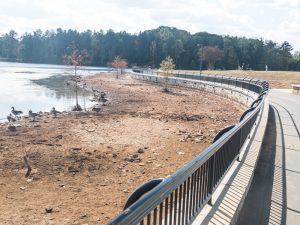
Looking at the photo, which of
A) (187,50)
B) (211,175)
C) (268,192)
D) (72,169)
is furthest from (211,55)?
(211,175)

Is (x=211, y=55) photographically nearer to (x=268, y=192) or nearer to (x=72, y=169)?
(x=72, y=169)

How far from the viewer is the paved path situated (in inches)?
232

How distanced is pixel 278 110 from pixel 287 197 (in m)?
14.8

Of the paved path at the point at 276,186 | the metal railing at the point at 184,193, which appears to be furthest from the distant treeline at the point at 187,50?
the metal railing at the point at 184,193

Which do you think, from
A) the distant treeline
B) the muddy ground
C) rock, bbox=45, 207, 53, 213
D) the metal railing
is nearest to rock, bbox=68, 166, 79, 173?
the muddy ground

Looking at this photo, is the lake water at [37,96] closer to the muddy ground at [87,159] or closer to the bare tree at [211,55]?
the muddy ground at [87,159]

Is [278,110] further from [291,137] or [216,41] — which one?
[216,41]

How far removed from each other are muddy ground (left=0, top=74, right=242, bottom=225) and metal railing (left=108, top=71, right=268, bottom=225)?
3.26 meters

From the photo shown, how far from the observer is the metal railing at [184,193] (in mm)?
2674

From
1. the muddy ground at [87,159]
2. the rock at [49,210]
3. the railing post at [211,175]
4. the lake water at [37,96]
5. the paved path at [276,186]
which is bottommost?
the lake water at [37,96]

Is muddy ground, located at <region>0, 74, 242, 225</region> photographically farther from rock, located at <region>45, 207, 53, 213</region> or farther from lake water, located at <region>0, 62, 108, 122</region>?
lake water, located at <region>0, 62, 108, 122</region>

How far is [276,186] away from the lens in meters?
7.38

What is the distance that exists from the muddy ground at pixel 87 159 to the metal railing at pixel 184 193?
326 cm

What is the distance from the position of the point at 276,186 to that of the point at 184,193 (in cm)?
394
